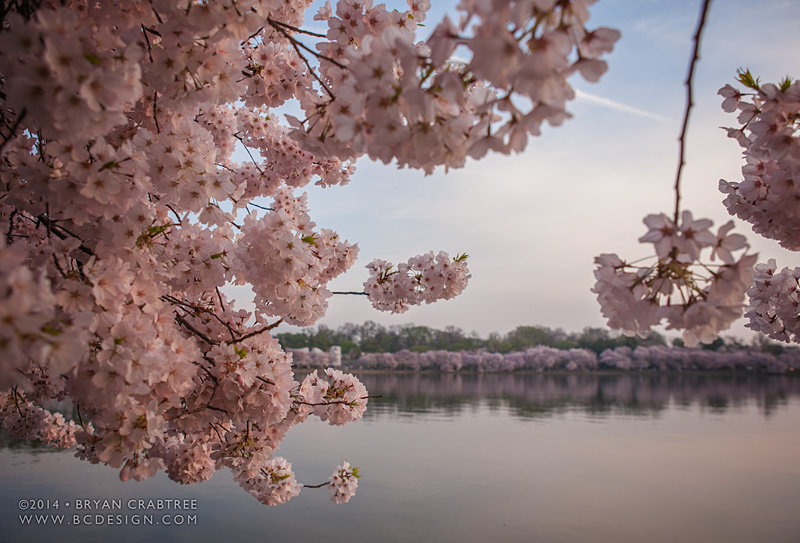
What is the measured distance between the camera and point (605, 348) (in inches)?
2394

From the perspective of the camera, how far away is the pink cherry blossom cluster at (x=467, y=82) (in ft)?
3.13

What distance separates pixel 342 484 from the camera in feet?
14.4

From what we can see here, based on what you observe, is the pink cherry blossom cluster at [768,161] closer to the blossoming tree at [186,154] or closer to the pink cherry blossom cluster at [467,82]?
the blossoming tree at [186,154]

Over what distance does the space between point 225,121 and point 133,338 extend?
3301mm

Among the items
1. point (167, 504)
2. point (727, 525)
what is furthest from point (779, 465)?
point (167, 504)

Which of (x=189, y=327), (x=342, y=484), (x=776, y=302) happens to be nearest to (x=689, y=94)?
(x=189, y=327)

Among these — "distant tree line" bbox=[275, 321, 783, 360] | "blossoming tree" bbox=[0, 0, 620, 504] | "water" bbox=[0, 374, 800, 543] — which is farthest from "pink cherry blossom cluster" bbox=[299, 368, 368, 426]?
"distant tree line" bbox=[275, 321, 783, 360]

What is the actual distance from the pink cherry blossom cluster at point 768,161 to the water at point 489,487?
8057 mm

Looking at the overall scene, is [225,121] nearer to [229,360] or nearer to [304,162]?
[304,162]

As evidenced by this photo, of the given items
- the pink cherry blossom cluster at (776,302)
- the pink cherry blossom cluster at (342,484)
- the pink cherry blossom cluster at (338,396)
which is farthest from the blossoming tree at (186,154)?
the pink cherry blossom cluster at (776,302)

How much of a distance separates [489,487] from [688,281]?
39.0 feet

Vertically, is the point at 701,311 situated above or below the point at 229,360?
above

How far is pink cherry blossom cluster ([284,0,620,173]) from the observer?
96 cm

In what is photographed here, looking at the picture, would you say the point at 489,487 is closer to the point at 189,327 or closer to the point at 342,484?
the point at 342,484
